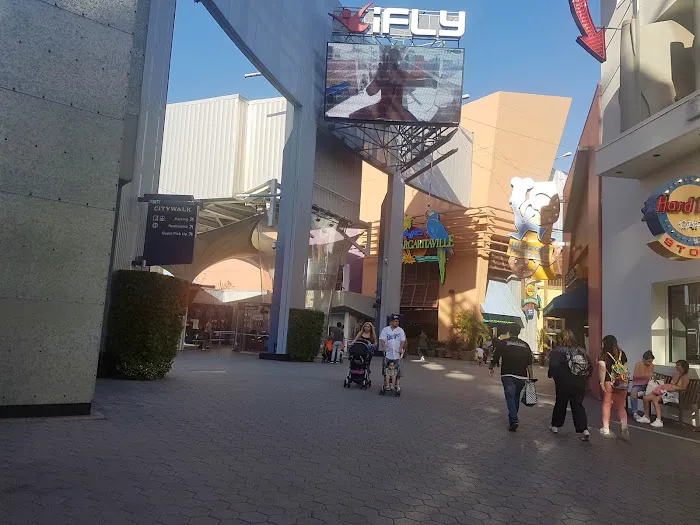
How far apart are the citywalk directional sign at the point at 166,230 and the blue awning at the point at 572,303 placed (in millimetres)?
11628

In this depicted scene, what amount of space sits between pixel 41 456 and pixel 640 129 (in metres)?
11.1

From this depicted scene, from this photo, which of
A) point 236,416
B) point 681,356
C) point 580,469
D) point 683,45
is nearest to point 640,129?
point 683,45

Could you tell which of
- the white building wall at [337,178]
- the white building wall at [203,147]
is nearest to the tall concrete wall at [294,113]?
the white building wall at [337,178]

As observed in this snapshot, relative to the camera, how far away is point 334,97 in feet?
75.2

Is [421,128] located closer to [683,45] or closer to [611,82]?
[611,82]

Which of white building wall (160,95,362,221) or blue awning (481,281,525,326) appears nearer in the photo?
white building wall (160,95,362,221)

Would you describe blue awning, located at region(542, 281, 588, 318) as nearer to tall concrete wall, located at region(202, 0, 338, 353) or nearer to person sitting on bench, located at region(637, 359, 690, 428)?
person sitting on bench, located at region(637, 359, 690, 428)

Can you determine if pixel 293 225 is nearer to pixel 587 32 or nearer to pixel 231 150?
pixel 231 150

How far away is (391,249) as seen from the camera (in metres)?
29.9

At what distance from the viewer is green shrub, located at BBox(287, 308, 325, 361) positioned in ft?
69.4

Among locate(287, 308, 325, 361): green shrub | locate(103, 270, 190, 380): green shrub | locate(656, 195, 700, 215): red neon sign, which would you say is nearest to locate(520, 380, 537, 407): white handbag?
locate(656, 195, 700, 215): red neon sign

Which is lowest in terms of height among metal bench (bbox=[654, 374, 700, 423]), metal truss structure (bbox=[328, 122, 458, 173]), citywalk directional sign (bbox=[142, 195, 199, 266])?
metal bench (bbox=[654, 374, 700, 423])

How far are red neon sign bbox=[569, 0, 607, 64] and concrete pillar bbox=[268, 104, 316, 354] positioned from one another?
1141 centimetres

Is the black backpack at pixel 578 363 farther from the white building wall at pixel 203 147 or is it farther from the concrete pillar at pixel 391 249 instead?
the concrete pillar at pixel 391 249
